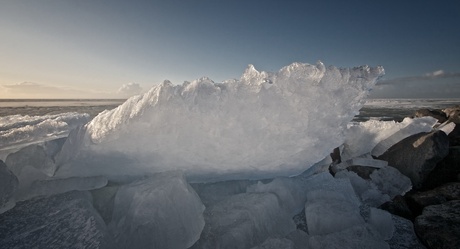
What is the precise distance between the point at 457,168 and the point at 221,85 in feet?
13.3

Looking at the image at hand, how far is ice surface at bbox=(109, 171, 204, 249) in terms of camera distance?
77.2 inches

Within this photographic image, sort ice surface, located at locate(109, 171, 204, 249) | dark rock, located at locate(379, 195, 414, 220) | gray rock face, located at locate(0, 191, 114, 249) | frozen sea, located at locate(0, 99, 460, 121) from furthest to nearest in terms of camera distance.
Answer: frozen sea, located at locate(0, 99, 460, 121), dark rock, located at locate(379, 195, 414, 220), ice surface, located at locate(109, 171, 204, 249), gray rock face, located at locate(0, 191, 114, 249)

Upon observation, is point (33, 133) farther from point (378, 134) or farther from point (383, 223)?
point (378, 134)

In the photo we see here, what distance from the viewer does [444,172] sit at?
363 centimetres

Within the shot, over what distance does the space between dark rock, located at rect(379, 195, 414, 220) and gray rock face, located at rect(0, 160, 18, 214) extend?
13.5ft

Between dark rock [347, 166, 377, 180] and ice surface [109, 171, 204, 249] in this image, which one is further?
dark rock [347, 166, 377, 180]

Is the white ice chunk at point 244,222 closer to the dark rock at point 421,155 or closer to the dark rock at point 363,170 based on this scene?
the dark rock at point 363,170

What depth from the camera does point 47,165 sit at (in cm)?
278

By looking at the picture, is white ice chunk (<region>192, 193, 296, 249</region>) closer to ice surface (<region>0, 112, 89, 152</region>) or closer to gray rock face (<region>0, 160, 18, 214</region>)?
gray rock face (<region>0, 160, 18, 214</region>)

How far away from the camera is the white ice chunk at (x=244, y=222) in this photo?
210 cm

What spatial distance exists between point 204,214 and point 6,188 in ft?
6.21

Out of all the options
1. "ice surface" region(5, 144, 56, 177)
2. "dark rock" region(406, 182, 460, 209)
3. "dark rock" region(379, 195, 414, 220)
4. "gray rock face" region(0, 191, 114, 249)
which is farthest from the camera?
"dark rock" region(406, 182, 460, 209)

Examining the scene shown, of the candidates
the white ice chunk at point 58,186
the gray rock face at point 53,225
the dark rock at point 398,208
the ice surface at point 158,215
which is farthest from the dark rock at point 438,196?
the white ice chunk at point 58,186

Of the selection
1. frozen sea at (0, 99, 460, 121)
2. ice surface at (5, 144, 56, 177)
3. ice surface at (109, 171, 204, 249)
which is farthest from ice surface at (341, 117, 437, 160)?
frozen sea at (0, 99, 460, 121)
